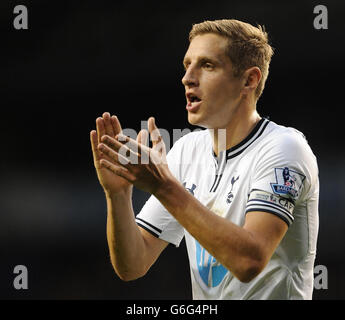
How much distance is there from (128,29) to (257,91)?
1909 mm

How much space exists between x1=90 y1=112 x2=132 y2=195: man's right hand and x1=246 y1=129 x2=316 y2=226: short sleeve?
0.40 metres

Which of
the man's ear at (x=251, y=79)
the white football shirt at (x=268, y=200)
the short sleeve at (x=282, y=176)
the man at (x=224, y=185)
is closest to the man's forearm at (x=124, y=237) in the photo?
the man at (x=224, y=185)

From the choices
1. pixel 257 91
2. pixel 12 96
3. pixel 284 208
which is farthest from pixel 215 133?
pixel 12 96

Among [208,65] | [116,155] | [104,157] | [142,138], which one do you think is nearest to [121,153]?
[116,155]

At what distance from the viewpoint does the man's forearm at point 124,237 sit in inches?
66.8

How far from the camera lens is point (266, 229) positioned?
149 centimetres

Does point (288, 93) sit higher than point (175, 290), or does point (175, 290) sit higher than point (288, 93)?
point (288, 93)

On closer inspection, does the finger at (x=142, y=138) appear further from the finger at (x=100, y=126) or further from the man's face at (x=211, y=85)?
the man's face at (x=211, y=85)

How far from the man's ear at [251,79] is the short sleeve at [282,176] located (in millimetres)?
250

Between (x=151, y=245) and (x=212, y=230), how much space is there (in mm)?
514

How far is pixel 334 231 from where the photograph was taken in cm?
316

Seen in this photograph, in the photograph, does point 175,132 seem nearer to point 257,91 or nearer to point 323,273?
point 323,273

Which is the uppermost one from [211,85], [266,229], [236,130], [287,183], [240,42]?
[240,42]

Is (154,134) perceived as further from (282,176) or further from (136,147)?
(282,176)
